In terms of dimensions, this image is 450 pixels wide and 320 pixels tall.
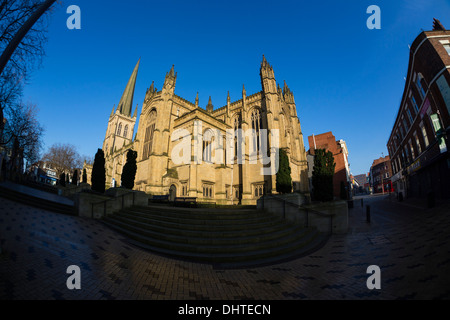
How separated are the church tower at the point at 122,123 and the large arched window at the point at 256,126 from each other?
144 feet

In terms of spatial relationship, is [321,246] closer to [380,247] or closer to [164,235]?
[380,247]

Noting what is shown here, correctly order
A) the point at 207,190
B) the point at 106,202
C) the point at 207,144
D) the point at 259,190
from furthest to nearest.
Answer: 1. the point at 207,144
2. the point at 207,190
3. the point at 259,190
4. the point at 106,202

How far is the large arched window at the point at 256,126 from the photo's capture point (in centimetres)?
2678

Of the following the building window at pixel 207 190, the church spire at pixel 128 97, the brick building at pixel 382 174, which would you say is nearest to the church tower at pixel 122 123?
the church spire at pixel 128 97

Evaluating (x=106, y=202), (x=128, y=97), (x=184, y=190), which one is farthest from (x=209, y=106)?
(x=128, y=97)

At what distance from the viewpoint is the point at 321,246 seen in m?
7.00

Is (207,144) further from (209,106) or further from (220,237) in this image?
(220,237)

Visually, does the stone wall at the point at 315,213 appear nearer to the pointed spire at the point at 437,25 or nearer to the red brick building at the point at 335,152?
the pointed spire at the point at 437,25

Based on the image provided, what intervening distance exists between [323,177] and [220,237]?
8.47 m

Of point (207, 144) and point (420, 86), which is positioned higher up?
point (420, 86)

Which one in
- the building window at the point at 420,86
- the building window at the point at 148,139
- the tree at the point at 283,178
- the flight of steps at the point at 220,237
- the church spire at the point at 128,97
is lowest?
the flight of steps at the point at 220,237

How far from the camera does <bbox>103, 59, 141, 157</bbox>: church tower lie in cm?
5311

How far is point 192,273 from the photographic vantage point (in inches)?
175

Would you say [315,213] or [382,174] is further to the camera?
[382,174]
